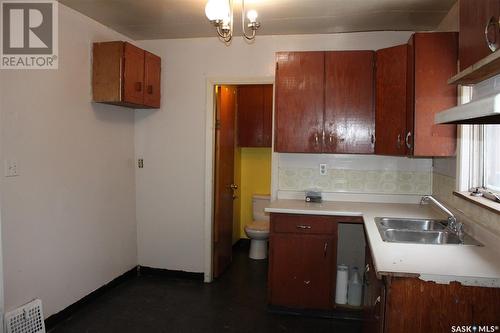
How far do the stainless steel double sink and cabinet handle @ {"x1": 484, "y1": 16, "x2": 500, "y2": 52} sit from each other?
3.66 feet

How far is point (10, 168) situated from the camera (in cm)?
234

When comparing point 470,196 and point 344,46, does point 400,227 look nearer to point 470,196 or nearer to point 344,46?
point 470,196

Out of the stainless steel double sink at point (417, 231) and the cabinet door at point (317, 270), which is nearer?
the stainless steel double sink at point (417, 231)

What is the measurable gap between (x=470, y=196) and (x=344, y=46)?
1.79 metres

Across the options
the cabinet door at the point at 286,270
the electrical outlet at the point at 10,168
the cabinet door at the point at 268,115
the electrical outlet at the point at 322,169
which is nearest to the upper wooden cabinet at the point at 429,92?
the electrical outlet at the point at 322,169

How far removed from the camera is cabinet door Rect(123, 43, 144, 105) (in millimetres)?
3033

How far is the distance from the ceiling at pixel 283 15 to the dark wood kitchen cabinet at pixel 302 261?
156cm

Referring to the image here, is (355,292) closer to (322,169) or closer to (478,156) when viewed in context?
(322,169)

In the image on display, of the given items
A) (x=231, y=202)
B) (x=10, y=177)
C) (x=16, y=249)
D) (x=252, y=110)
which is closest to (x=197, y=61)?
(x=252, y=110)

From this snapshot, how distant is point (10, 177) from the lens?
235 centimetres

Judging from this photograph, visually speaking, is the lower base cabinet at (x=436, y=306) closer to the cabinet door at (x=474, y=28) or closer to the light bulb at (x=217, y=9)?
the cabinet door at (x=474, y=28)

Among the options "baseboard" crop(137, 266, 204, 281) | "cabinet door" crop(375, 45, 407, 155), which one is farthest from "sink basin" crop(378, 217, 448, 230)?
"baseboard" crop(137, 266, 204, 281)

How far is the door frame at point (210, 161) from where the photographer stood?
355 centimetres

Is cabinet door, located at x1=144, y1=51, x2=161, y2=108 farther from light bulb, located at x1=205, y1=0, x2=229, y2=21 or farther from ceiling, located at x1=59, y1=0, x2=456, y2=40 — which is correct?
light bulb, located at x1=205, y1=0, x2=229, y2=21
